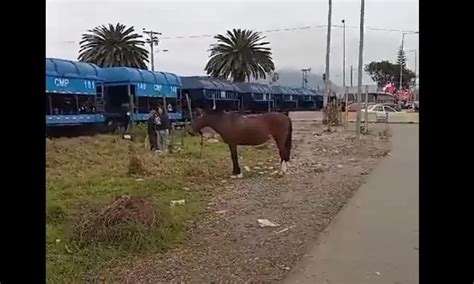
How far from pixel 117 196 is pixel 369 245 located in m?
4.03

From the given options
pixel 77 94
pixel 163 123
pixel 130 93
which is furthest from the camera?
pixel 130 93

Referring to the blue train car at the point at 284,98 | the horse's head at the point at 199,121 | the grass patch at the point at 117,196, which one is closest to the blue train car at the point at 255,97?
the blue train car at the point at 284,98

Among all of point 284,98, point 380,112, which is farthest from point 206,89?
point 380,112

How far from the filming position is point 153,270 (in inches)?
214

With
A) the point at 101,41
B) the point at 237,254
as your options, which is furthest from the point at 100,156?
the point at 101,41

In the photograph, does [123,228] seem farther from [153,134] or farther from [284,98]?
[284,98]

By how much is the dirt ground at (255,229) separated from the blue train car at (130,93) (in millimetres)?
11438

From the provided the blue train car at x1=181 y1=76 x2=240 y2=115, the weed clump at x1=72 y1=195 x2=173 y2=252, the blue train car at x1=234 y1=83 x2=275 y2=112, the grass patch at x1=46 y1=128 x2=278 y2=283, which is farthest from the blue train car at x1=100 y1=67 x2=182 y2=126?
the weed clump at x1=72 y1=195 x2=173 y2=252

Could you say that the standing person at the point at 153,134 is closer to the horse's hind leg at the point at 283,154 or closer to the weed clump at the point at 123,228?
the horse's hind leg at the point at 283,154

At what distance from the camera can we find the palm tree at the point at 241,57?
2645 centimetres

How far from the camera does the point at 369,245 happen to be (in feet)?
21.1

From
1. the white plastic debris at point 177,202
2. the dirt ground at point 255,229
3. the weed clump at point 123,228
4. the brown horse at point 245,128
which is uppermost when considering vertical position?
the brown horse at point 245,128
